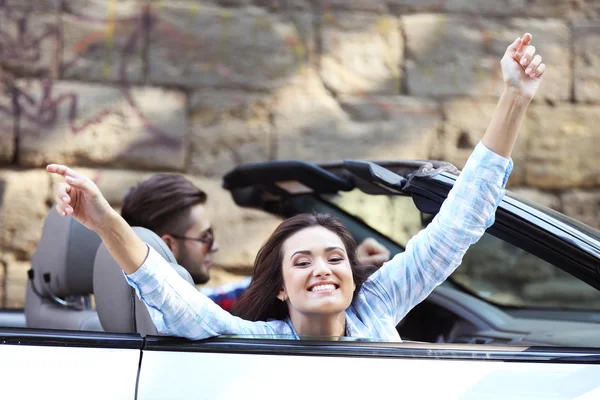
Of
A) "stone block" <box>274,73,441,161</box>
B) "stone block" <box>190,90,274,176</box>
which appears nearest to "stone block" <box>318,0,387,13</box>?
"stone block" <box>274,73,441,161</box>

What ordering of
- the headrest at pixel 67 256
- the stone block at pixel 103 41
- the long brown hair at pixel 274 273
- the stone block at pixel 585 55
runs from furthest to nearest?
the stone block at pixel 585 55, the stone block at pixel 103 41, the headrest at pixel 67 256, the long brown hair at pixel 274 273

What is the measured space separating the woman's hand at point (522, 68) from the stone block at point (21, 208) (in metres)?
3.42

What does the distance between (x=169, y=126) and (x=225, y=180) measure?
182 centimetres

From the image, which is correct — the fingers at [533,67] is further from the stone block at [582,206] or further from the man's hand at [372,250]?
the stone block at [582,206]

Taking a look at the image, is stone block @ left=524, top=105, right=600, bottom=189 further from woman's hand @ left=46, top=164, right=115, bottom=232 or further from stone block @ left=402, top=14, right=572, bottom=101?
woman's hand @ left=46, top=164, right=115, bottom=232

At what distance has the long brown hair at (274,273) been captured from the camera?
221 centimetres

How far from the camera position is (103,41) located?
4840 millimetres

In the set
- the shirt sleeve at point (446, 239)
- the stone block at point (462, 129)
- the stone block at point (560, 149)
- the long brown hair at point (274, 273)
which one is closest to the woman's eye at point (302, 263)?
the long brown hair at point (274, 273)

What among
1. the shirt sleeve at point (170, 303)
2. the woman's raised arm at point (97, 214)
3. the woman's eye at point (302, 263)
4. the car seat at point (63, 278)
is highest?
the woman's raised arm at point (97, 214)

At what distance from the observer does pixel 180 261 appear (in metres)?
3.13

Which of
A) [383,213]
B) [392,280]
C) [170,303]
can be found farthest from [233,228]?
[170,303]

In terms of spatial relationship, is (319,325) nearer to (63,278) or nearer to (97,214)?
(97,214)

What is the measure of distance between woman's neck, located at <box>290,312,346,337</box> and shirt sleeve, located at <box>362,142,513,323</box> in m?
0.15

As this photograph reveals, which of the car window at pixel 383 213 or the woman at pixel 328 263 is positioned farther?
the car window at pixel 383 213
